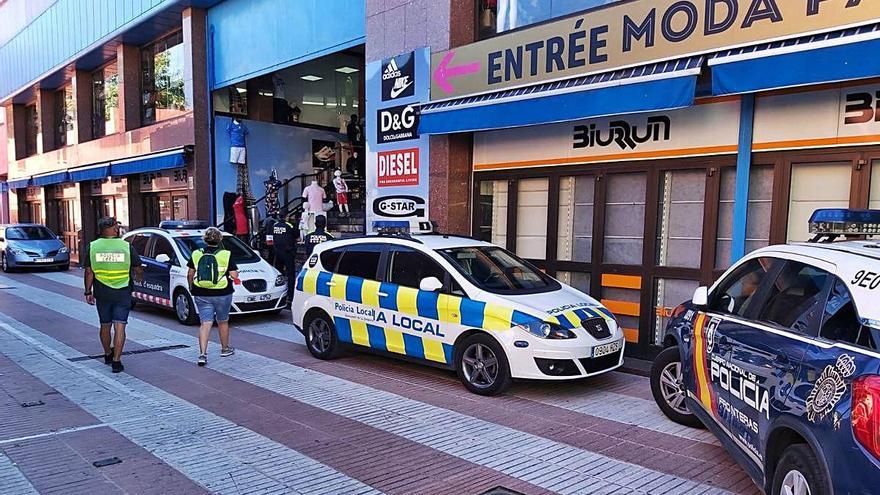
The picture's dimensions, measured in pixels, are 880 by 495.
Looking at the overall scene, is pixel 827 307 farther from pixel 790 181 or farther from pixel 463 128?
pixel 463 128

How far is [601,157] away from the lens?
856 centimetres

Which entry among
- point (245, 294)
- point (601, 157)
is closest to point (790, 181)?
point (601, 157)

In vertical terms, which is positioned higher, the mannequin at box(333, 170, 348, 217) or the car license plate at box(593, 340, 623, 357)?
the mannequin at box(333, 170, 348, 217)

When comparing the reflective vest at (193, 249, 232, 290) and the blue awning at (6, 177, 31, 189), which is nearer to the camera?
the reflective vest at (193, 249, 232, 290)

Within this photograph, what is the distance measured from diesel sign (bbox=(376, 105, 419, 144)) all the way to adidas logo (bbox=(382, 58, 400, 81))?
0.60 metres

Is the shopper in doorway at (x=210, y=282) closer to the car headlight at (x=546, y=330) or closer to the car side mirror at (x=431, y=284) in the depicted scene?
the car side mirror at (x=431, y=284)

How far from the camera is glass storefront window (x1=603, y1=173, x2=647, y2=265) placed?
825 centimetres

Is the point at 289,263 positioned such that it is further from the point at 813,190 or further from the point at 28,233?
the point at 28,233

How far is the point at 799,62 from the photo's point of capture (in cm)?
605

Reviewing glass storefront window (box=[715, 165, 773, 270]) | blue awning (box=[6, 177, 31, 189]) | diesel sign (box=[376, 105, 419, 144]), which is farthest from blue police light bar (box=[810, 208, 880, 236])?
blue awning (box=[6, 177, 31, 189])

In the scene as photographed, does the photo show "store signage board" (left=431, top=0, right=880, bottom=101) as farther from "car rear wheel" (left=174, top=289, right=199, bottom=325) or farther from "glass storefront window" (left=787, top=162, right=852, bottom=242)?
"car rear wheel" (left=174, top=289, right=199, bottom=325)

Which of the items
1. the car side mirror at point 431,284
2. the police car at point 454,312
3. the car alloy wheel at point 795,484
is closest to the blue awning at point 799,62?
the police car at point 454,312

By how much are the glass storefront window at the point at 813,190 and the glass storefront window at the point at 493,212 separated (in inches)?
173

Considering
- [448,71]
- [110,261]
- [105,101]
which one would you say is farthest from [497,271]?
[105,101]
